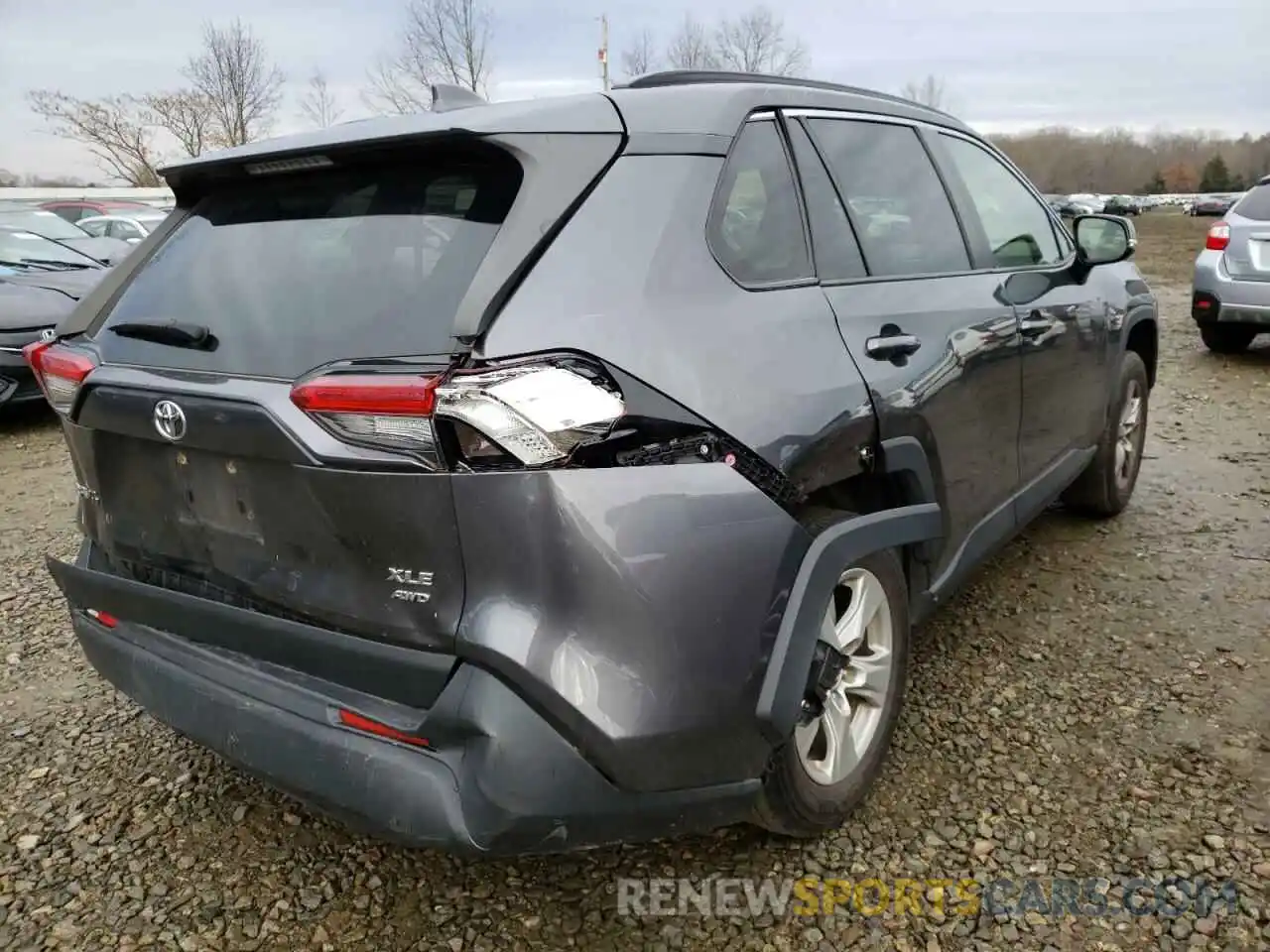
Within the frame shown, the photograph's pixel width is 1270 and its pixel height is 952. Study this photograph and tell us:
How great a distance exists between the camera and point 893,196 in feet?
9.14

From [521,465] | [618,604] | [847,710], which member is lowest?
[847,710]

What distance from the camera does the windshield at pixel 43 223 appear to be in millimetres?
9328

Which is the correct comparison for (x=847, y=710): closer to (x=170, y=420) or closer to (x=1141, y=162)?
(x=170, y=420)

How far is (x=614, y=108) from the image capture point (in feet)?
6.44

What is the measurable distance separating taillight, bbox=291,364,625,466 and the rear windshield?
0.10 m

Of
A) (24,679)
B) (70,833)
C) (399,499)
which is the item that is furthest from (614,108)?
(24,679)

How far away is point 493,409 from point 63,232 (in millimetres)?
10337

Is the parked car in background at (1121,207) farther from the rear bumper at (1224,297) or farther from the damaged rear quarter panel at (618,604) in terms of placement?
the damaged rear quarter panel at (618,604)

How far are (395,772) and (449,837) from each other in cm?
15

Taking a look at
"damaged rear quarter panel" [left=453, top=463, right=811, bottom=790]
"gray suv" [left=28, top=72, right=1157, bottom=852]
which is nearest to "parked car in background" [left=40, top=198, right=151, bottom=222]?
"gray suv" [left=28, top=72, right=1157, bottom=852]

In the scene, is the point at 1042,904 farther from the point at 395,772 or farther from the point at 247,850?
the point at 247,850

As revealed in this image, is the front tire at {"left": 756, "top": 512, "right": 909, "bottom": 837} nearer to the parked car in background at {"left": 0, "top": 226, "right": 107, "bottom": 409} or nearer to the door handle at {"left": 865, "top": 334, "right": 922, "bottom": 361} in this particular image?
the door handle at {"left": 865, "top": 334, "right": 922, "bottom": 361}

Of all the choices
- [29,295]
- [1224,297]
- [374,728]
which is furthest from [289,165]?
[1224,297]

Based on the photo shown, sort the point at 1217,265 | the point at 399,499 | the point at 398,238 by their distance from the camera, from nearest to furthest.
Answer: the point at 399,499, the point at 398,238, the point at 1217,265
